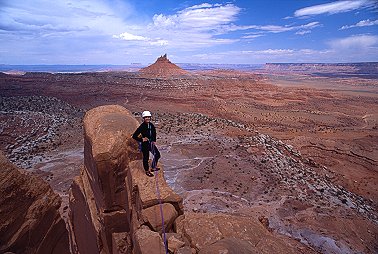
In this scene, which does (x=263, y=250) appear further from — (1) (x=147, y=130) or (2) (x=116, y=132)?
(2) (x=116, y=132)

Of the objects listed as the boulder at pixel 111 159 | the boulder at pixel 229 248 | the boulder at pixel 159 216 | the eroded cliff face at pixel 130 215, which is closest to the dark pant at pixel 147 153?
the eroded cliff face at pixel 130 215

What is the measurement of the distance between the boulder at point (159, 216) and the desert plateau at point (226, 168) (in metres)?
0.09

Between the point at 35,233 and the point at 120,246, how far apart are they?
7.78ft

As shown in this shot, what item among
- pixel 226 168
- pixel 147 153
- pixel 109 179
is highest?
pixel 147 153

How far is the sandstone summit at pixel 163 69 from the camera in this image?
3563 inches

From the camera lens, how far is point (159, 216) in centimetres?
673

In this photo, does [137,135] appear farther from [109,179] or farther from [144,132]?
[109,179]

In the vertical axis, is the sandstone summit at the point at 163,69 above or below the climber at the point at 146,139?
below

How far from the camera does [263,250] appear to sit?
6.11m

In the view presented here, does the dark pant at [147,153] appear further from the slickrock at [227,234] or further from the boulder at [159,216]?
the slickrock at [227,234]

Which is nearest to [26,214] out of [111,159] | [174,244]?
[111,159]

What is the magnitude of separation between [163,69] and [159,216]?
93443 mm

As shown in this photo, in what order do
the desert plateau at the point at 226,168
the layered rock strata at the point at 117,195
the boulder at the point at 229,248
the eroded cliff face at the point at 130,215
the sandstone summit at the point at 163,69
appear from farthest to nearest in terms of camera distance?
the sandstone summit at the point at 163,69
the desert plateau at the point at 226,168
the layered rock strata at the point at 117,195
the eroded cliff face at the point at 130,215
the boulder at the point at 229,248

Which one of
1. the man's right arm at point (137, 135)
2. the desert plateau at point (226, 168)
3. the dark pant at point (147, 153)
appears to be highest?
the man's right arm at point (137, 135)
